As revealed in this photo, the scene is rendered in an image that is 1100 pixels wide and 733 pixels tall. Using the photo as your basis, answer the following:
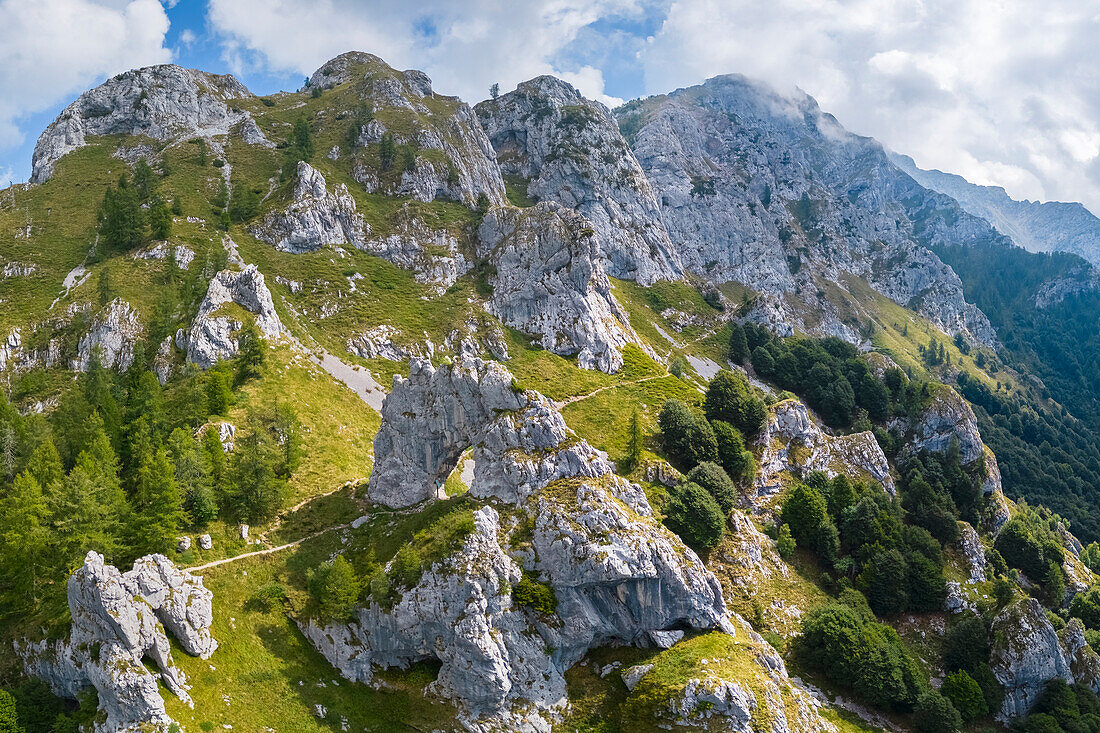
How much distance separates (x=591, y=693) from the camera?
1876 inches

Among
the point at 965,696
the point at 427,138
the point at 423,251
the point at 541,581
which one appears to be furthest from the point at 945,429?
the point at 427,138

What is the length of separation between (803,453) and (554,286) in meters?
59.4

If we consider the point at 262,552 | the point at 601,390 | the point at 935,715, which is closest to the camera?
the point at 935,715

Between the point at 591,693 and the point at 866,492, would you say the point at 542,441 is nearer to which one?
the point at 591,693

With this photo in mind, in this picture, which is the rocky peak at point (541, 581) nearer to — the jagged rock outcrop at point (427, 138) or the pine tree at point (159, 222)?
the pine tree at point (159, 222)

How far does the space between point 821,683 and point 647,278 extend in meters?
136

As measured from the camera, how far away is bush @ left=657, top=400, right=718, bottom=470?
81.6m

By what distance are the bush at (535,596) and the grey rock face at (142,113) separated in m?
152

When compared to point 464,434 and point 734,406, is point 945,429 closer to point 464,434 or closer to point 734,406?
point 734,406

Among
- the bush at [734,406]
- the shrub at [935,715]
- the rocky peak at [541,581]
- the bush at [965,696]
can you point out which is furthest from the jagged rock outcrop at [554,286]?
the shrub at [935,715]

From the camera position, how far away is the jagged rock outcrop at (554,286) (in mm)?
116125

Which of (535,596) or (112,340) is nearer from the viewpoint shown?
(535,596)

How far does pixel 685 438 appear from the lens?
271ft

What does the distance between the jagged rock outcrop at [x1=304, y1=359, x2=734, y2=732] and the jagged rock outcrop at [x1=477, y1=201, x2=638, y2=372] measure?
55.6 meters
